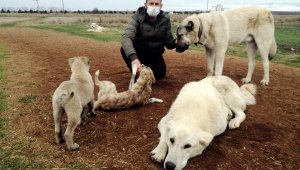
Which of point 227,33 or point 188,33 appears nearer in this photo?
point 188,33

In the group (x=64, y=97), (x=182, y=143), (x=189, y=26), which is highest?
(x=189, y=26)

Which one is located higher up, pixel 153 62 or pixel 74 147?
pixel 153 62

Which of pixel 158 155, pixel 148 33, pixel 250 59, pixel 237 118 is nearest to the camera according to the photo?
pixel 158 155

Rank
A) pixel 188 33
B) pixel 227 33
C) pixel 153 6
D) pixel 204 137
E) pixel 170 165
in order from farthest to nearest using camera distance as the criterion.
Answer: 1. pixel 227 33
2. pixel 188 33
3. pixel 153 6
4. pixel 204 137
5. pixel 170 165

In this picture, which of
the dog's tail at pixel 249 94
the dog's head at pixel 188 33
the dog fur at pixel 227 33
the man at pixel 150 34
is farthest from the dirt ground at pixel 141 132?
the dog's head at pixel 188 33

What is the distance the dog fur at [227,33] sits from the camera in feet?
25.9

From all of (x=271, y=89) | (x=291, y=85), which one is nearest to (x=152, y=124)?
(x=271, y=89)

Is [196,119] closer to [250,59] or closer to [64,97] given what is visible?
[64,97]

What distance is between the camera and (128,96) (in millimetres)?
6059

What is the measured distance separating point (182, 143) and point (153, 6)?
3.98 m

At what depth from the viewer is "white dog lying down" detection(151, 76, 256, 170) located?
4.08m

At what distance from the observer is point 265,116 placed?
20.0 feet

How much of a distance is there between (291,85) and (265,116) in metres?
3.10

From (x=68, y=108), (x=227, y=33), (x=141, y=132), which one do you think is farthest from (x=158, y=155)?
(x=227, y=33)
